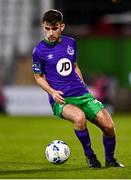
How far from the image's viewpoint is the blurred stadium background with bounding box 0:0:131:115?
1000 inches

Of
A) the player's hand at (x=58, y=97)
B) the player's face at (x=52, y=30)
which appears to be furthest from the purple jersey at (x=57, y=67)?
the player's hand at (x=58, y=97)

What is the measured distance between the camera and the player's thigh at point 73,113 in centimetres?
1008

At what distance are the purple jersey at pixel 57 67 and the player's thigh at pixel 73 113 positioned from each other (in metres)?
0.20

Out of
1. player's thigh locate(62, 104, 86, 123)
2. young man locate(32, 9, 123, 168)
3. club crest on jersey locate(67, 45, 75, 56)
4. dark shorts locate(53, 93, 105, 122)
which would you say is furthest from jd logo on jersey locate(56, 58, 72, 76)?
player's thigh locate(62, 104, 86, 123)

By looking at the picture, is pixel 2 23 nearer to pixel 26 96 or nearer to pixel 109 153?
pixel 26 96

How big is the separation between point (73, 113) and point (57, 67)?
0.71 metres

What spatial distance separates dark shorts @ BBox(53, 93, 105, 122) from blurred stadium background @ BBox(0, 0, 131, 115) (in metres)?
14.5

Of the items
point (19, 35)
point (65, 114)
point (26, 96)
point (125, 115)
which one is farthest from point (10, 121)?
point (65, 114)

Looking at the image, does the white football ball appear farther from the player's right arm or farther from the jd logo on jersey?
the jd logo on jersey

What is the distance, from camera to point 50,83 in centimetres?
1041

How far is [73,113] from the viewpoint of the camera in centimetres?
1011

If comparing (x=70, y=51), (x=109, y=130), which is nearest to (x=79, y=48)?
(x=70, y=51)

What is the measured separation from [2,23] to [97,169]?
22958mm

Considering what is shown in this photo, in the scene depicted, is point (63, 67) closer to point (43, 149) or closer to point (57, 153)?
point (57, 153)
